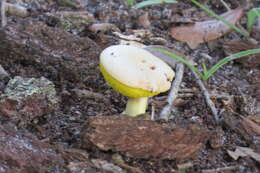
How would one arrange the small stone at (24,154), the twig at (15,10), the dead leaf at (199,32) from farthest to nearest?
the dead leaf at (199,32) < the twig at (15,10) < the small stone at (24,154)

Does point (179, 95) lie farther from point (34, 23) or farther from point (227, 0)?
point (227, 0)

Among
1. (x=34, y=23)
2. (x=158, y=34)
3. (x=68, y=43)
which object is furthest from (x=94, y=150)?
(x=158, y=34)

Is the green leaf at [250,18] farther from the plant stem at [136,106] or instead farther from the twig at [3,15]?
the twig at [3,15]

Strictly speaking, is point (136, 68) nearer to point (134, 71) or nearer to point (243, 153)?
point (134, 71)

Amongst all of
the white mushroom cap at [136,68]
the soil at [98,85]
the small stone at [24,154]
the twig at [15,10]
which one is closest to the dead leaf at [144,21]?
the soil at [98,85]

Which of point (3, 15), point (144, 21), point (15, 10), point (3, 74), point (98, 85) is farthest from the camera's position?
point (144, 21)

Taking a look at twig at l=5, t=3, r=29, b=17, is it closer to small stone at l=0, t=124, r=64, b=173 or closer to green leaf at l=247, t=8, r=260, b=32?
small stone at l=0, t=124, r=64, b=173

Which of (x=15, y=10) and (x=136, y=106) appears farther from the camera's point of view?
(x=15, y=10)

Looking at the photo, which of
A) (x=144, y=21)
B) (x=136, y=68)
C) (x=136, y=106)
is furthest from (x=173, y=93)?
(x=144, y=21)
